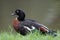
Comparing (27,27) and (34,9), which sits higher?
(27,27)

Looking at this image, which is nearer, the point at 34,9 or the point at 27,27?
the point at 27,27

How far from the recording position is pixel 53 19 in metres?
13.0

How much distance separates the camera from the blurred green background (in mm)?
12966

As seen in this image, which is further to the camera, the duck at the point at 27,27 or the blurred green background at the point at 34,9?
the blurred green background at the point at 34,9

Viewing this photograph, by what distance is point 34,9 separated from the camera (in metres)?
14.7

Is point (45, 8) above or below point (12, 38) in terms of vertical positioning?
below

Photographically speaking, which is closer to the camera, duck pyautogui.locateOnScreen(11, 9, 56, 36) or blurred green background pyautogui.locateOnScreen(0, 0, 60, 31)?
duck pyautogui.locateOnScreen(11, 9, 56, 36)

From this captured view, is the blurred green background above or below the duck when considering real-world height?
below

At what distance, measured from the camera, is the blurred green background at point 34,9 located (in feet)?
42.5

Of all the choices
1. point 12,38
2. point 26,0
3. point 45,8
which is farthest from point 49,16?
point 12,38

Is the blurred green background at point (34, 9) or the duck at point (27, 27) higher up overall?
the duck at point (27, 27)

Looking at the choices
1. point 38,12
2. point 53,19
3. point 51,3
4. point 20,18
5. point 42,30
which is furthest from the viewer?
point 51,3

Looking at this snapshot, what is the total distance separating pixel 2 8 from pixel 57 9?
263 centimetres

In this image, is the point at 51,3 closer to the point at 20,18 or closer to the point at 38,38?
the point at 20,18
